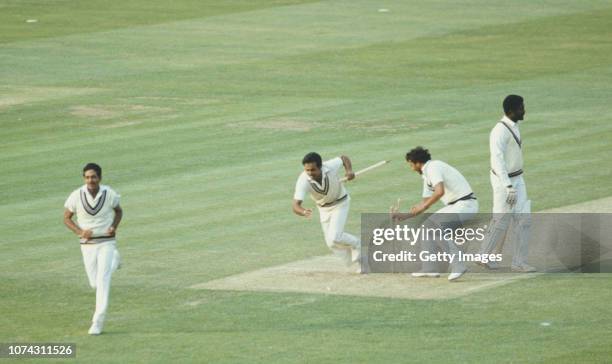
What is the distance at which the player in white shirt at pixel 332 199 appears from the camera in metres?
18.1

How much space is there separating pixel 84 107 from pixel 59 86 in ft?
11.4

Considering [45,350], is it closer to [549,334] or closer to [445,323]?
[445,323]

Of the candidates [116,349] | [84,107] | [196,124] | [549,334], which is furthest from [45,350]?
[84,107]

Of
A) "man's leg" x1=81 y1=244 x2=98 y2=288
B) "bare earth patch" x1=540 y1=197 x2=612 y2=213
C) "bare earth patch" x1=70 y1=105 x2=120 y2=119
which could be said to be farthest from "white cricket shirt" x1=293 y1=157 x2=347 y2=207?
"bare earth patch" x1=70 y1=105 x2=120 y2=119

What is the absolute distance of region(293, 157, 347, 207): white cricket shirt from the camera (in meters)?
18.1

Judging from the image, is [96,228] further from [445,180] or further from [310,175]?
[445,180]

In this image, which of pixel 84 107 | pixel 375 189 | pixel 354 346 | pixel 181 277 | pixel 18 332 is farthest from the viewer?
pixel 84 107

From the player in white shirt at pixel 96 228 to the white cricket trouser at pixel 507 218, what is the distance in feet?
16.9

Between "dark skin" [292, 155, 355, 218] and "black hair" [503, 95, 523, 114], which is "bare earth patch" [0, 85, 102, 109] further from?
"black hair" [503, 95, 523, 114]

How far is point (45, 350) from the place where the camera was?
49.4 ft

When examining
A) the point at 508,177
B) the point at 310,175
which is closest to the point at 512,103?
the point at 508,177

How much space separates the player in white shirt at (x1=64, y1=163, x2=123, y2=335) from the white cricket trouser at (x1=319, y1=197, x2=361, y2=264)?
136 inches

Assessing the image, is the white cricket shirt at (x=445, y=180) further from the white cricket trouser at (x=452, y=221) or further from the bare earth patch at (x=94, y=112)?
the bare earth patch at (x=94, y=112)

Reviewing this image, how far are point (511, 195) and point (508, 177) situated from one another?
27cm
